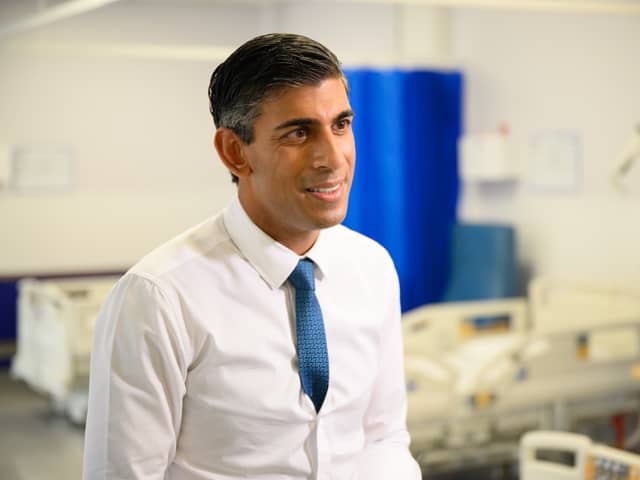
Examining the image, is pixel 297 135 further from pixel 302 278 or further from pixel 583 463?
pixel 583 463

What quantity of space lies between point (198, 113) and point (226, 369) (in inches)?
255

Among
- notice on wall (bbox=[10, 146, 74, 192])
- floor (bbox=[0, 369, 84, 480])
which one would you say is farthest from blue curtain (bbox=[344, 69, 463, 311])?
notice on wall (bbox=[10, 146, 74, 192])

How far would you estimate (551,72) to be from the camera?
5.52 metres

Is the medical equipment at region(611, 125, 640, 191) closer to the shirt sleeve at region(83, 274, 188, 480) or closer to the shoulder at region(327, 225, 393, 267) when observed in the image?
the shoulder at region(327, 225, 393, 267)

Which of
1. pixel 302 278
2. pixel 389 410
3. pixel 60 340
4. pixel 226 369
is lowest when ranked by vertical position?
pixel 60 340

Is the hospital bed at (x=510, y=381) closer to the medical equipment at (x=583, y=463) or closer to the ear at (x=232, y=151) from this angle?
the medical equipment at (x=583, y=463)

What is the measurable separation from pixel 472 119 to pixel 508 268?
110 centimetres

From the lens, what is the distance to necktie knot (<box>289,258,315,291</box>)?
142cm

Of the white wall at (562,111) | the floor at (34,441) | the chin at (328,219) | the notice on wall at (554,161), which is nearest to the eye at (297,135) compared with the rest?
the chin at (328,219)

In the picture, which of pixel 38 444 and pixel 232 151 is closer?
pixel 232 151

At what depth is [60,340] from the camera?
5.24 m

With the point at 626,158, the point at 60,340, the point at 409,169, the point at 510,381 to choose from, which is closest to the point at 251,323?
the point at 510,381

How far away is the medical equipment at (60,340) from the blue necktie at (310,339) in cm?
383

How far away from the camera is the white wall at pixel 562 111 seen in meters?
5.06
